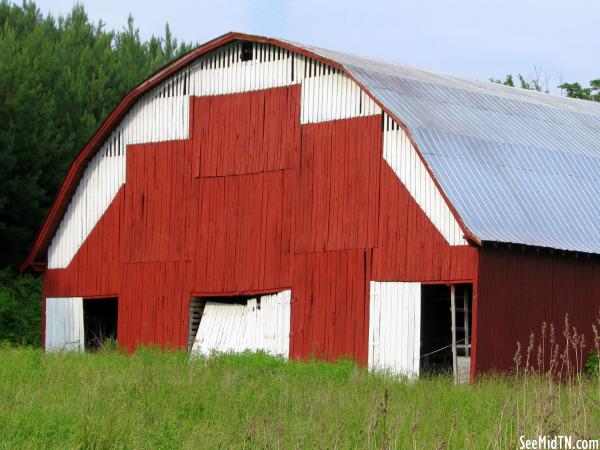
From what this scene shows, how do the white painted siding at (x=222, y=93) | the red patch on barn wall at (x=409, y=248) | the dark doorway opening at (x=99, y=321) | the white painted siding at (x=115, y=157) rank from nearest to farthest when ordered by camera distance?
the red patch on barn wall at (x=409, y=248) < the white painted siding at (x=222, y=93) < the white painted siding at (x=115, y=157) < the dark doorway opening at (x=99, y=321)

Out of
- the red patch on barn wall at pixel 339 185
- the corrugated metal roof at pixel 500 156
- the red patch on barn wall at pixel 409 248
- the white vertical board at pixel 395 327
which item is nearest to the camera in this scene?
the red patch on barn wall at pixel 409 248

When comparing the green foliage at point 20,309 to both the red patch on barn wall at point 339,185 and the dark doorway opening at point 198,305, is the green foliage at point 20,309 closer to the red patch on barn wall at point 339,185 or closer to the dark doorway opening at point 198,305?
the dark doorway opening at point 198,305

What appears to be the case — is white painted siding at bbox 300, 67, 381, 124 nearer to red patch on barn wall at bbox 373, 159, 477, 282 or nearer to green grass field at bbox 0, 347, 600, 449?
red patch on barn wall at bbox 373, 159, 477, 282

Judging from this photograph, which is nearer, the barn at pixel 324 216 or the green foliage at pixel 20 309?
the barn at pixel 324 216

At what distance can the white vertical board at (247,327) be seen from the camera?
2264 cm

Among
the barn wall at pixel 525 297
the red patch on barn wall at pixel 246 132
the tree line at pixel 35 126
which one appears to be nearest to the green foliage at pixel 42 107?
the tree line at pixel 35 126

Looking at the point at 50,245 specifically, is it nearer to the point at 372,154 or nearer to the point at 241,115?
the point at 241,115

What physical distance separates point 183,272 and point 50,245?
12.8 ft

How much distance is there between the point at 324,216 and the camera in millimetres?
22297

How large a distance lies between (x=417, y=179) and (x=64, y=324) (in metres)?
9.11

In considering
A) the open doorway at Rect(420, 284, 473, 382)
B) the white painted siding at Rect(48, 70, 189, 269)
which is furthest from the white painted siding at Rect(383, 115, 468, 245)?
the white painted siding at Rect(48, 70, 189, 269)

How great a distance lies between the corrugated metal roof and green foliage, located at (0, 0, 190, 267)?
12.3 metres

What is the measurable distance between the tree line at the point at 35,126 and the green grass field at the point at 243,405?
12.2 m

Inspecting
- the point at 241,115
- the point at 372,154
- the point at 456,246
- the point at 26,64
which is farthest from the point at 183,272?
the point at 26,64
